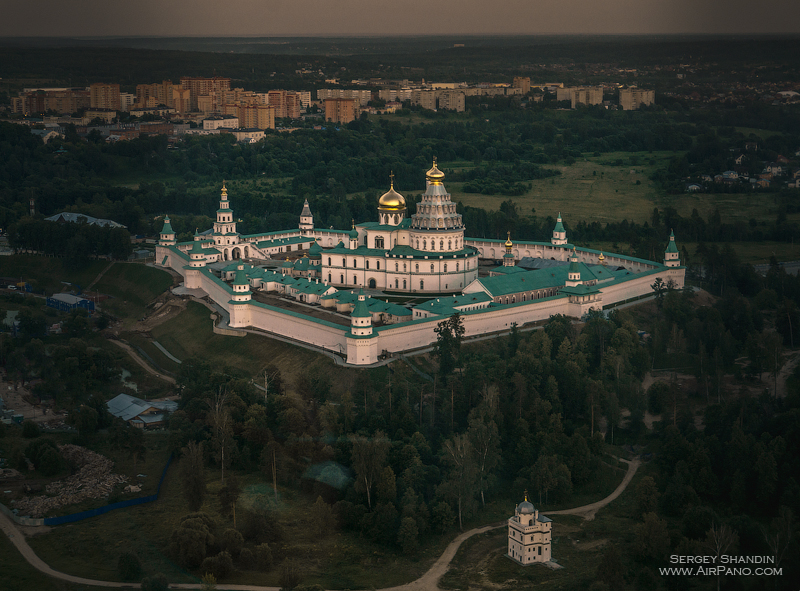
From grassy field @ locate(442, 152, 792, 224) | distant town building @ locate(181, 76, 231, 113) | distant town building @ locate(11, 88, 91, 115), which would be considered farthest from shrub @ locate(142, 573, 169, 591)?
distant town building @ locate(181, 76, 231, 113)

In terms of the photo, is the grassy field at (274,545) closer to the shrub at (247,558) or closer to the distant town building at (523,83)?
the shrub at (247,558)

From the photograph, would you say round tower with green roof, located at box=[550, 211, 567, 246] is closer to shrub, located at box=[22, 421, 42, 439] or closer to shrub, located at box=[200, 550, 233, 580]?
shrub, located at box=[22, 421, 42, 439]

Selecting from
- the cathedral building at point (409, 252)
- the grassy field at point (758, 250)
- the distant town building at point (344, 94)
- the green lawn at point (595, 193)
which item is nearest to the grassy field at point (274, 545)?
the cathedral building at point (409, 252)

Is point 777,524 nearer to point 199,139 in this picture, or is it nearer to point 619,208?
point 619,208

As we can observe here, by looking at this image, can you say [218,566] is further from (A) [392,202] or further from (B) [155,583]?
(A) [392,202]

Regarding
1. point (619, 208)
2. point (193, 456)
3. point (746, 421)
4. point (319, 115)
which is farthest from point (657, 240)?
point (319, 115)
